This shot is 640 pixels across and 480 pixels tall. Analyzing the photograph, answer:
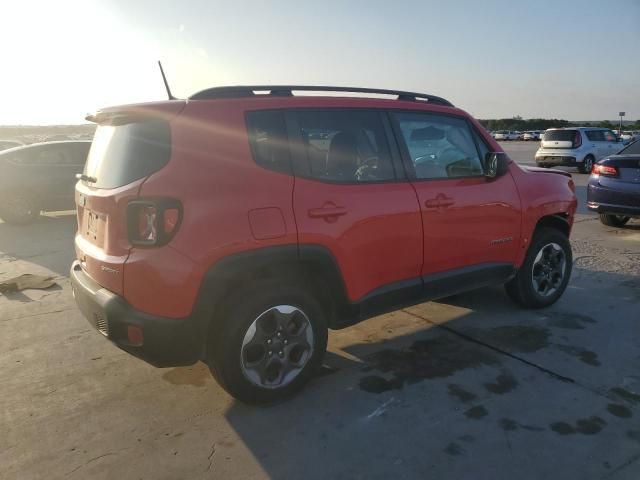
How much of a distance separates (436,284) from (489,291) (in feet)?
5.70

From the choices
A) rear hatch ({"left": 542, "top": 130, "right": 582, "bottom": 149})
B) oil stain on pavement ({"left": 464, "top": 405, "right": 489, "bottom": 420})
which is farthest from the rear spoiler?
rear hatch ({"left": 542, "top": 130, "right": 582, "bottom": 149})

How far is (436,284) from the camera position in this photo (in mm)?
3764

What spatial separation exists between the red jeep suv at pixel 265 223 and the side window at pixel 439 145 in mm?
13

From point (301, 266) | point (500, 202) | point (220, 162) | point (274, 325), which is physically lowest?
point (274, 325)

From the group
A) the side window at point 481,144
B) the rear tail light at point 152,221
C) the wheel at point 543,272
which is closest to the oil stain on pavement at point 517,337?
the wheel at point 543,272

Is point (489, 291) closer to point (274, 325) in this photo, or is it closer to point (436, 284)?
point (436, 284)

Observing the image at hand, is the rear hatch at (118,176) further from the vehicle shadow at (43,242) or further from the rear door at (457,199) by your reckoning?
the vehicle shadow at (43,242)

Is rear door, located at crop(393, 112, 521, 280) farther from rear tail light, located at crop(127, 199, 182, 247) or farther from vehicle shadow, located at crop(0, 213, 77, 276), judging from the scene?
vehicle shadow, located at crop(0, 213, 77, 276)

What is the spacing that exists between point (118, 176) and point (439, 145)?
227 cm

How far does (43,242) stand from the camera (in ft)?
25.6

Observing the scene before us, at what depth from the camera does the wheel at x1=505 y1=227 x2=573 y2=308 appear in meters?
4.51

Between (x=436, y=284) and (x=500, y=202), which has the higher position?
(x=500, y=202)

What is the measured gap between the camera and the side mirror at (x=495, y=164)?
3.98 m

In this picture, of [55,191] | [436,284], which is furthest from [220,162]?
[55,191]
